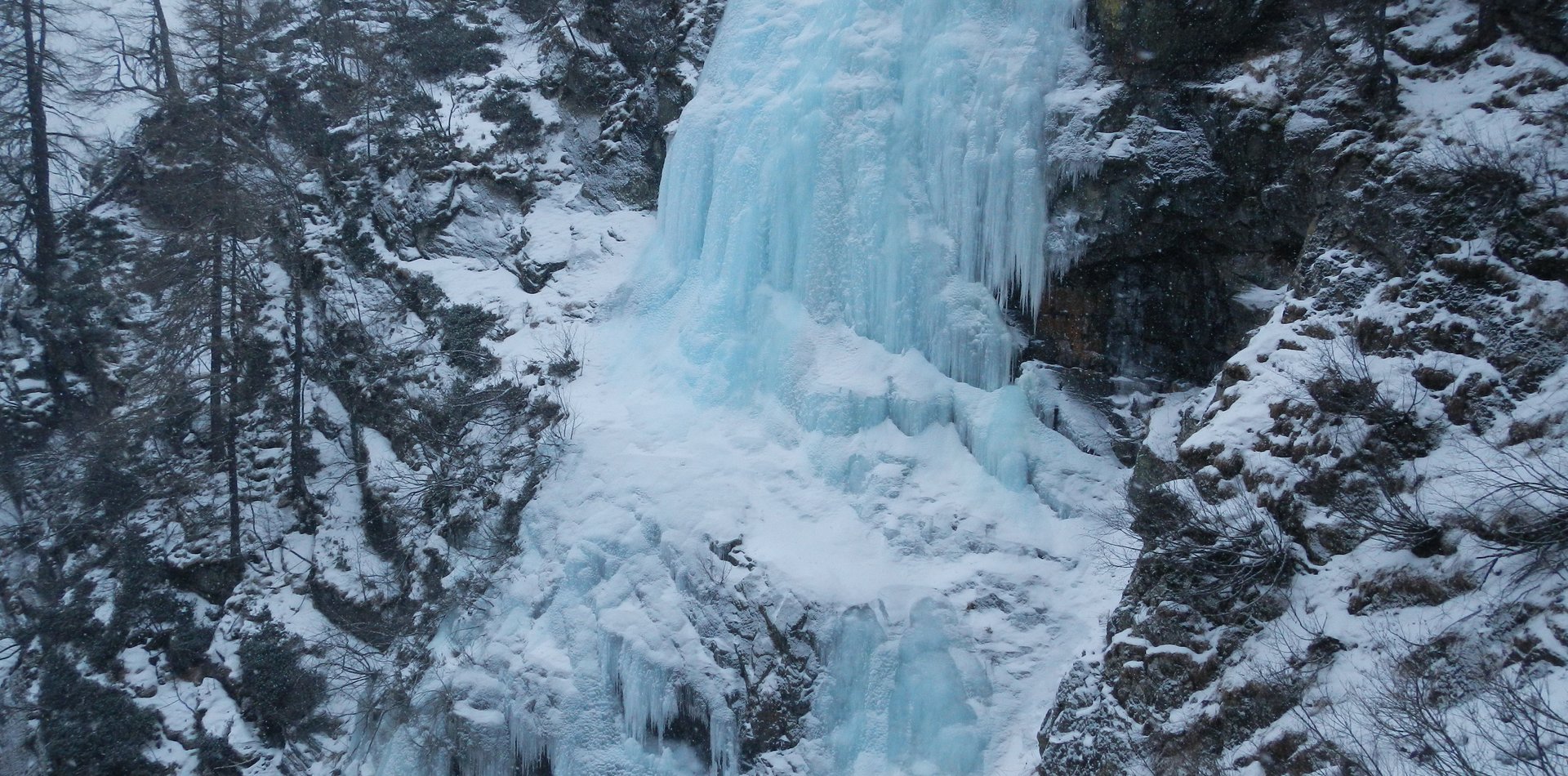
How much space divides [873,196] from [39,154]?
14687 mm

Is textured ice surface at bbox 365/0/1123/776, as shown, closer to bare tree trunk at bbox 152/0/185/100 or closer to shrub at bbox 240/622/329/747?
shrub at bbox 240/622/329/747

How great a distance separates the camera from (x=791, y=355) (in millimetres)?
12367

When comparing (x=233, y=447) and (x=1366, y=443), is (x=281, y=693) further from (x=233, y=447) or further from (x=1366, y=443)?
(x=1366, y=443)

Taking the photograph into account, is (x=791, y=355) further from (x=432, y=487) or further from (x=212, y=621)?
(x=212, y=621)

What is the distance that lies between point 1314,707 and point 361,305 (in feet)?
48.4

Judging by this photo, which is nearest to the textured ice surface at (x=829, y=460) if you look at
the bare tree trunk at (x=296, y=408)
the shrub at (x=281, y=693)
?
the shrub at (x=281, y=693)

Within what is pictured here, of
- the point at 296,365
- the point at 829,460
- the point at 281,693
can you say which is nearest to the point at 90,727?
the point at 281,693

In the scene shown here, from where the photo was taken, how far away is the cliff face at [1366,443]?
18.2 feet

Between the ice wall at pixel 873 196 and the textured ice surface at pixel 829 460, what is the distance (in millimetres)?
37

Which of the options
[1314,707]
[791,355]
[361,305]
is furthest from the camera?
[361,305]

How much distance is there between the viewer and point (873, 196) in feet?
40.2

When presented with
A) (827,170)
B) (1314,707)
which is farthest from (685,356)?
(1314,707)

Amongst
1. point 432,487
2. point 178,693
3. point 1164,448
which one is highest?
point 1164,448

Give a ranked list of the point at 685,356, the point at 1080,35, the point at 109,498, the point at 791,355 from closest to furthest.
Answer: the point at 1080,35, the point at 791,355, the point at 685,356, the point at 109,498
